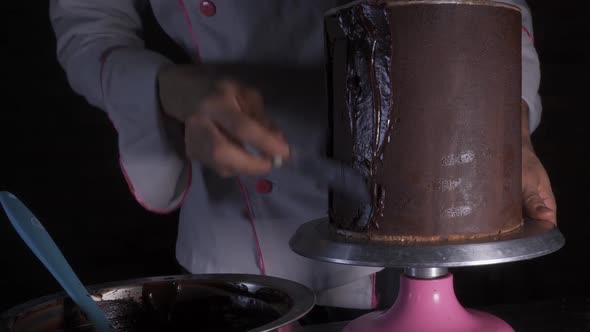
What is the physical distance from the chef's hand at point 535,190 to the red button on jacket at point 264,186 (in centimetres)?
33

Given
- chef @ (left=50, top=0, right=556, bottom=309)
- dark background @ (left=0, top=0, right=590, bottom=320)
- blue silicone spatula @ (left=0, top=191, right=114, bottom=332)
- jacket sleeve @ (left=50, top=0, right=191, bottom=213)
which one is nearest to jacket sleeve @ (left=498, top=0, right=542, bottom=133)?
chef @ (left=50, top=0, right=556, bottom=309)

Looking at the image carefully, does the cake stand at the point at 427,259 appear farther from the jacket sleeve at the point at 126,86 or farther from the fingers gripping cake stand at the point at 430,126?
the jacket sleeve at the point at 126,86

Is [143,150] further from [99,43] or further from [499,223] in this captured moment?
[499,223]

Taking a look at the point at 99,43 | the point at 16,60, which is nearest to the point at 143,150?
the point at 99,43

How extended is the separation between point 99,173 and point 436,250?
5.79ft

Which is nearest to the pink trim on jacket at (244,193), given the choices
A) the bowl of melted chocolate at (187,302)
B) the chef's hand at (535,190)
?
the bowl of melted chocolate at (187,302)

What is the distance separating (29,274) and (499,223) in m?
1.87

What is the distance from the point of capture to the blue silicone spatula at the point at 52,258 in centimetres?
60

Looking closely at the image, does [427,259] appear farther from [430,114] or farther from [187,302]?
[187,302]

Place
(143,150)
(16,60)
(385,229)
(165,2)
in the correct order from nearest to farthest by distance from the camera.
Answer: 1. (385,229)
2. (143,150)
3. (165,2)
4. (16,60)

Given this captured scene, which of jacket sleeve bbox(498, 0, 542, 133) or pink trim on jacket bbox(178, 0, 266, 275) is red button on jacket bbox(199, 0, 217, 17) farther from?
jacket sleeve bbox(498, 0, 542, 133)

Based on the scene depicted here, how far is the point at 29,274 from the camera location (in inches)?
83.4

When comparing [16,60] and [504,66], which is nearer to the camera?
[504,66]

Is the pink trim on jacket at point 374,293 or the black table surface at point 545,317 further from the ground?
the black table surface at point 545,317
